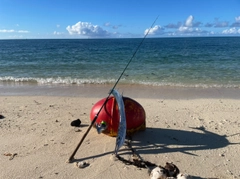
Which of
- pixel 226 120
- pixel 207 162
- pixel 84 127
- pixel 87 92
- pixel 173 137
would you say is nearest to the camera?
pixel 207 162

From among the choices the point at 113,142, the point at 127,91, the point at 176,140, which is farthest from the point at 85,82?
the point at 176,140

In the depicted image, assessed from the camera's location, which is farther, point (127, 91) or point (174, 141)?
point (127, 91)

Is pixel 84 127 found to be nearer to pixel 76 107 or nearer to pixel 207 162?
pixel 76 107

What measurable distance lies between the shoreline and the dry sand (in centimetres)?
173

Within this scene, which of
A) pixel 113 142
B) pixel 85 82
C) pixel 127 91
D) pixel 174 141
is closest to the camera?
pixel 113 142

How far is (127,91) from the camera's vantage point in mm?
10352

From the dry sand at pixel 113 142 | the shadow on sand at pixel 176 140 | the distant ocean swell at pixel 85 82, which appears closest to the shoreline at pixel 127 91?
the distant ocean swell at pixel 85 82

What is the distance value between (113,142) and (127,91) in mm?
5605

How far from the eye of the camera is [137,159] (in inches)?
167

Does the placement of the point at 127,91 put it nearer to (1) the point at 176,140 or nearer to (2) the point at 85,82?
(2) the point at 85,82

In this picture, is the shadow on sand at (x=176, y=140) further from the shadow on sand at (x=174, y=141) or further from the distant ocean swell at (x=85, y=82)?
the distant ocean swell at (x=85, y=82)

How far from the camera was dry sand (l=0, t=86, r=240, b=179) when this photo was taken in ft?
12.9

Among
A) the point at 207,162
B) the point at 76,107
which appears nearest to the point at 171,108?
the point at 76,107

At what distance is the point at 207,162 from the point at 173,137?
111 centimetres
